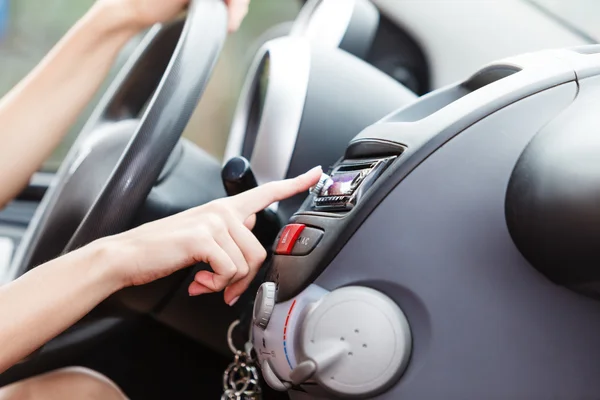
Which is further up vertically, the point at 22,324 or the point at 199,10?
the point at 199,10

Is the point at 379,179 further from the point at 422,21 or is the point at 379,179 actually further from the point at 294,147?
the point at 422,21

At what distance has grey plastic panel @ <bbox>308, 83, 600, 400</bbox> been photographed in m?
0.55

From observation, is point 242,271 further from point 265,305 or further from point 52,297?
point 52,297

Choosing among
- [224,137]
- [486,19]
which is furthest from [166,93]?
[224,137]

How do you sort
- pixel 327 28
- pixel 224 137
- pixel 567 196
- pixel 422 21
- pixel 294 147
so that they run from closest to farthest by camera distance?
pixel 567 196 < pixel 294 147 < pixel 327 28 < pixel 422 21 < pixel 224 137

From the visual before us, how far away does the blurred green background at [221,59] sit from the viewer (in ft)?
4.70

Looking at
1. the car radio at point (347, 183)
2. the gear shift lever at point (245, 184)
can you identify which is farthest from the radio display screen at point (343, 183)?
the gear shift lever at point (245, 184)

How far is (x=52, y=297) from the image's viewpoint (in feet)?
2.04

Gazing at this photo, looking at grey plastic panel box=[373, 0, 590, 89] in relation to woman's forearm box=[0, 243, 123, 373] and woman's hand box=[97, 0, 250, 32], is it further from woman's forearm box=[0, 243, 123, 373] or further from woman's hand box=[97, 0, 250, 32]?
woman's forearm box=[0, 243, 123, 373]

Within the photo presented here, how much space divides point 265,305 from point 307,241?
6cm

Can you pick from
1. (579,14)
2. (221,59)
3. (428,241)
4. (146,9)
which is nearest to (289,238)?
(428,241)

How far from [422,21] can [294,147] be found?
0.39m

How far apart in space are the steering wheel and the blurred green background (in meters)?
0.38

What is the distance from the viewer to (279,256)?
64 cm
